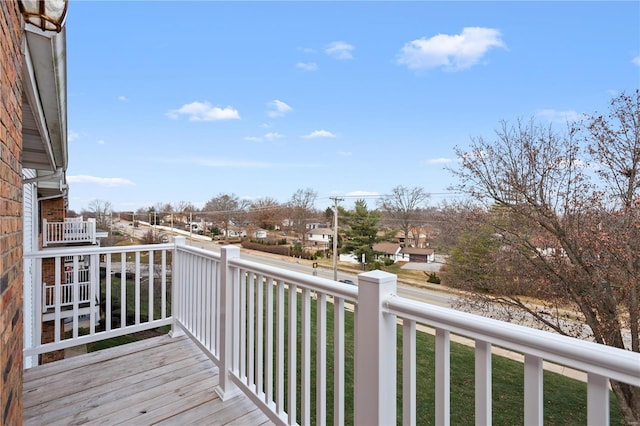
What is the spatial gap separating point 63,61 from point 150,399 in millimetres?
2047

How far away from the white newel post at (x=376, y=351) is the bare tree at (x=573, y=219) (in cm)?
607

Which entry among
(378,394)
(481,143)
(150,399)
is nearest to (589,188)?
(481,143)

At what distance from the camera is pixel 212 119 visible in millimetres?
15445

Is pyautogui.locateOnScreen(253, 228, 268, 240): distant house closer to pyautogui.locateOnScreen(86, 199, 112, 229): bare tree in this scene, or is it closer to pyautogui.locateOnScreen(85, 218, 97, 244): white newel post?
pyautogui.locateOnScreen(85, 218, 97, 244): white newel post

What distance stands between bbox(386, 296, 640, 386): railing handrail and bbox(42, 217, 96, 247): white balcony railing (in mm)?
10430

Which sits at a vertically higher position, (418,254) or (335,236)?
(335,236)

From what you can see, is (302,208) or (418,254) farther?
(302,208)

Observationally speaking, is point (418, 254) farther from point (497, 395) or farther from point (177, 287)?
point (177, 287)

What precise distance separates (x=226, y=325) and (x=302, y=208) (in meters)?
16.1

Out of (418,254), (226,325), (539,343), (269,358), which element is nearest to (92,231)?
(226,325)

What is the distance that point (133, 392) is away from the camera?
2.24 metres

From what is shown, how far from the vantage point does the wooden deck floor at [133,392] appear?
1.98 metres

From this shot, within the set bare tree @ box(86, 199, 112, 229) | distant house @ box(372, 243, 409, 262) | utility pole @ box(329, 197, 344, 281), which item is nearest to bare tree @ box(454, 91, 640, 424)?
distant house @ box(372, 243, 409, 262)

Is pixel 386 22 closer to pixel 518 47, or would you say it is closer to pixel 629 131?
pixel 518 47
